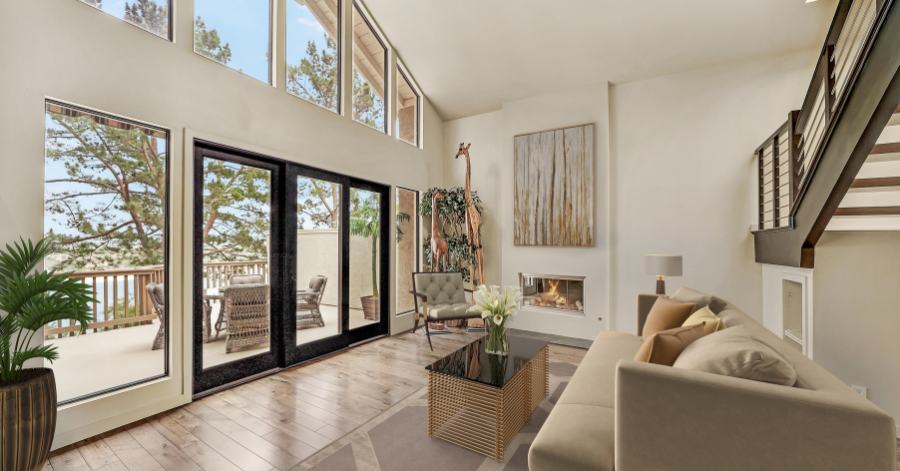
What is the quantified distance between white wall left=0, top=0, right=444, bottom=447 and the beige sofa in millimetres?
2778

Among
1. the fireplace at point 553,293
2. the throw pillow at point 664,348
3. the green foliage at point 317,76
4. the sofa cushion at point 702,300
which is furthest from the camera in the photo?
the fireplace at point 553,293

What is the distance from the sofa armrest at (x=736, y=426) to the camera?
1.07 metres

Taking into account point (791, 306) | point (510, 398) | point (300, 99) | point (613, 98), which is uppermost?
point (613, 98)

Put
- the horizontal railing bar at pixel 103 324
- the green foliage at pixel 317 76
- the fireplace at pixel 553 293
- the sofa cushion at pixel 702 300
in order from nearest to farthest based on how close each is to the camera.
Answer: the horizontal railing bar at pixel 103 324 → the sofa cushion at pixel 702 300 → the green foliage at pixel 317 76 → the fireplace at pixel 553 293

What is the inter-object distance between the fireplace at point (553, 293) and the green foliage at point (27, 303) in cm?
436

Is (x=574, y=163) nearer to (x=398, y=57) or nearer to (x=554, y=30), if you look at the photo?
(x=554, y=30)

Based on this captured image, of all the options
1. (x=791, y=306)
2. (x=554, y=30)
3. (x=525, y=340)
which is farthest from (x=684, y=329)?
(x=554, y=30)

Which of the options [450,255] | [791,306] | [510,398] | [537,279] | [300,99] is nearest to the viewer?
[510,398]

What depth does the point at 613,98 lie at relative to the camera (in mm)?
4574

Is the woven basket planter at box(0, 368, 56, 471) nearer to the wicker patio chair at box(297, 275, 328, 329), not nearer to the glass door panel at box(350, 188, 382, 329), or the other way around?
the wicker patio chair at box(297, 275, 328, 329)

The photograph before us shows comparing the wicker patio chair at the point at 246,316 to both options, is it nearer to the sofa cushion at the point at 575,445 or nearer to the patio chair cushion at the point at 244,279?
the patio chair cushion at the point at 244,279

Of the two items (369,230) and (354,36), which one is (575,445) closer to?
(369,230)

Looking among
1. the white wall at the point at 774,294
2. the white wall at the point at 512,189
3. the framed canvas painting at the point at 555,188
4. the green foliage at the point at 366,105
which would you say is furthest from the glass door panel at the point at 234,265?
the white wall at the point at 774,294

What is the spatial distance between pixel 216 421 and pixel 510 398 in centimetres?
205
